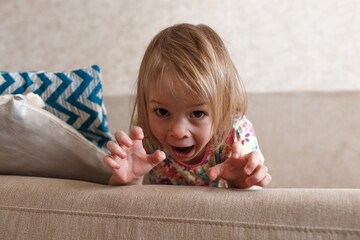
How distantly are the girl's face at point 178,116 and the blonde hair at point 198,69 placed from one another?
0.06 feet

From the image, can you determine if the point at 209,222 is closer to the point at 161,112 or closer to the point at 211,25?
the point at 161,112

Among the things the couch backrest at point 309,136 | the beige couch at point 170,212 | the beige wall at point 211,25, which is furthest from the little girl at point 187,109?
the beige wall at point 211,25

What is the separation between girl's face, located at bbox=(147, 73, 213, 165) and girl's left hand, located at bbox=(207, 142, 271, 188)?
147 mm

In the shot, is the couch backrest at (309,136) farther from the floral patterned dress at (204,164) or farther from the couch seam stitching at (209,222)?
the couch seam stitching at (209,222)

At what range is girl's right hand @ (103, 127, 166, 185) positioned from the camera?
708 mm

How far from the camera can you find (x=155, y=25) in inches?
70.7

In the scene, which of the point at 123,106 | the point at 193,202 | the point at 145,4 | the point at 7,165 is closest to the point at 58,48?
the point at 145,4

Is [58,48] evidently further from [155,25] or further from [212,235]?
[212,235]

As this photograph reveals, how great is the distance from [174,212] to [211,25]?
132 centimetres

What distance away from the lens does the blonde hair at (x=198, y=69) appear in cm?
82

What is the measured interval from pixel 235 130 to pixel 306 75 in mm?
841

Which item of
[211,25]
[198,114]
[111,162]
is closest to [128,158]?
[111,162]

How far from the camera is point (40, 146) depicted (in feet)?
2.60

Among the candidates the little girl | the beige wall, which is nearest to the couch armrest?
the little girl
